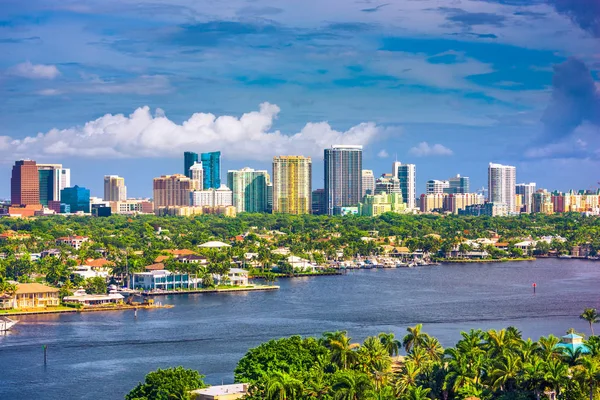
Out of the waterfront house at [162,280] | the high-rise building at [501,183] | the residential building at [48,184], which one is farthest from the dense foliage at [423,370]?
the high-rise building at [501,183]

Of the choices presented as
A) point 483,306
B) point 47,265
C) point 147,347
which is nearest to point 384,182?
point 47,265

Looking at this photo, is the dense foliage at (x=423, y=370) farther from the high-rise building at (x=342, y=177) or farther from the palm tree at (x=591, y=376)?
the high-rise building at (x=342, y=177)

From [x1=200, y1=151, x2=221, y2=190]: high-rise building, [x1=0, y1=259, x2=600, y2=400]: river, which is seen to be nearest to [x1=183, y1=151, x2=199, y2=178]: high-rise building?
[x1=200, y1=151, x2=221, y2=190]: high-rise building

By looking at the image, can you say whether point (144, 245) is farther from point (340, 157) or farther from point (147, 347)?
point (340, 157)

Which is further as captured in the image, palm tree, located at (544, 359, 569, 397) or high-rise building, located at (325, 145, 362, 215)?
high-rise building, located at (325, 145, 362, 215)

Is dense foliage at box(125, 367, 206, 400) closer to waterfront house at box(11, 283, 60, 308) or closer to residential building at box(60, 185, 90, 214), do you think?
waterfront house at box(11, 283, 60, 308)
